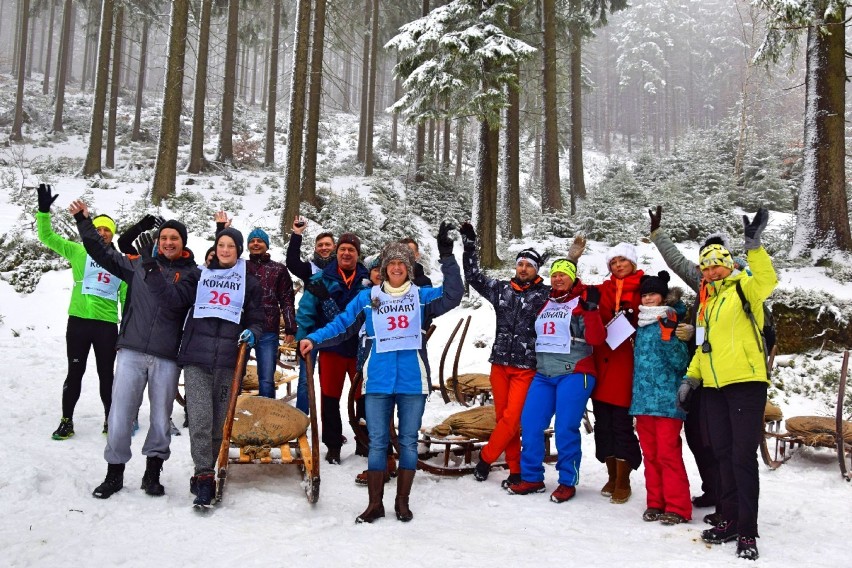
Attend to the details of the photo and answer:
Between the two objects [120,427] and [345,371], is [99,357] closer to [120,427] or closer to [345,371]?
[120,427]

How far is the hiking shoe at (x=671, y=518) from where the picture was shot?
421cm

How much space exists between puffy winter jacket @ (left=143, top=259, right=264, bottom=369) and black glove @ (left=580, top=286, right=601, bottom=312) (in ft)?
8.52

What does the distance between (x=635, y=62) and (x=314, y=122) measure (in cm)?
4864

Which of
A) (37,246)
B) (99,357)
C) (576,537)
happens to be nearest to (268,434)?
(99,357)

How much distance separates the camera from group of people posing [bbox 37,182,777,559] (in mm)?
3943

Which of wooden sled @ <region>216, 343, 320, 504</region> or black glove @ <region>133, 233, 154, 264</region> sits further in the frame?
wooden sled @ <region>216, 343, 320, 504</region>

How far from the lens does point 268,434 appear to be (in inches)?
182

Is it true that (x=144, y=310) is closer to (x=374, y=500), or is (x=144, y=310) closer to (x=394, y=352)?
(x=394, y=352)

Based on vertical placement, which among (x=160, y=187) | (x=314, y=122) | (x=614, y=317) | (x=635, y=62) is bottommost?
(x=614, y=317)

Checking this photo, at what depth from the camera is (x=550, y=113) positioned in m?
18.3

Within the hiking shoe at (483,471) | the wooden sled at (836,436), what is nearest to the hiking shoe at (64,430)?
the hiking shoe at (483,471)

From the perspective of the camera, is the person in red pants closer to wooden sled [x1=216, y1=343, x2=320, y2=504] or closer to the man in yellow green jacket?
wooden sled [x1=216, y1=343, x2=320, y2=504]

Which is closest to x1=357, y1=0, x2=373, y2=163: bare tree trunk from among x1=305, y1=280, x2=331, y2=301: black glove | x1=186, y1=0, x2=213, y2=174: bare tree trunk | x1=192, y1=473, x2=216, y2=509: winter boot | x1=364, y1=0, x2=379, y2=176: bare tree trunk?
x1=364, y1=0, x2=379, y2=176: bare tree trunk

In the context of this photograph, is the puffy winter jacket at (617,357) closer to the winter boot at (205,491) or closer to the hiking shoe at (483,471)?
the hiking shoe at (483,471)
